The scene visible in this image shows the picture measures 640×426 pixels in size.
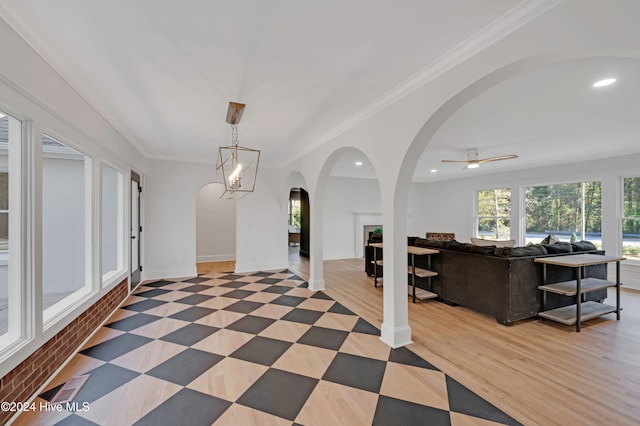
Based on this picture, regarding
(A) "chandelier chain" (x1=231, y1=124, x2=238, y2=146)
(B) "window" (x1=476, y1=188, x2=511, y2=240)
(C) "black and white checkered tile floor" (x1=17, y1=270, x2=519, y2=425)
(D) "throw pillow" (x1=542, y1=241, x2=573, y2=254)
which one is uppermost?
(A) "chandelier chain" (x1=231, y1=124, x2=238, y2=146)

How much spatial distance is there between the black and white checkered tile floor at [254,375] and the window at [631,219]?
19.1 feet

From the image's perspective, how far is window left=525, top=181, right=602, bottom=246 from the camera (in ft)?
19.0

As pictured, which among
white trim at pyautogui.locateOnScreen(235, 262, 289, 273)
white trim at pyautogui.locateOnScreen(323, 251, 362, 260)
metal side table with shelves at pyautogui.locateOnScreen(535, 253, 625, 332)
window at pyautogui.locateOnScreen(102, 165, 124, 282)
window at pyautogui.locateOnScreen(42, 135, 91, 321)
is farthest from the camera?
white trim at pyautogui.locateOnScreen(323, 251, 362, 260)

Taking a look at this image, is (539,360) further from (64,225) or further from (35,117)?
(64,225)

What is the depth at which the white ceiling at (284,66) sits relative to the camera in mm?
1620

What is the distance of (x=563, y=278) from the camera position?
12.2 ft

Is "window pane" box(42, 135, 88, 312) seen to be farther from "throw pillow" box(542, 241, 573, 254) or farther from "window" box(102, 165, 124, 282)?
"throw pillow" box(542, 241, 573, 254)

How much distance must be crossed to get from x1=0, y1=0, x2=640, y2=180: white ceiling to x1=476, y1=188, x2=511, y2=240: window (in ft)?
11.3

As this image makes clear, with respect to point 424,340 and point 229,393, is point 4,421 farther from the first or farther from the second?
point 424,340

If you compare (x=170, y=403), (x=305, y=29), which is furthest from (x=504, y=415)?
(x=305, y=29)

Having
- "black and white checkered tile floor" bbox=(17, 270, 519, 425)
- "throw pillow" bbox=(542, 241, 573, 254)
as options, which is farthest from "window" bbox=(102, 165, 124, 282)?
"throw pillow" bbox=(542, 241, 573, 254)

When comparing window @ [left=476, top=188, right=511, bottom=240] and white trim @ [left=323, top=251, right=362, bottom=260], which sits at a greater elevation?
window @ [left=476, top=188, right=511, bottom=240]

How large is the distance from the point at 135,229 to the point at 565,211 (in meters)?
9.18

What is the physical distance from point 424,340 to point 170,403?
7.85 feet
